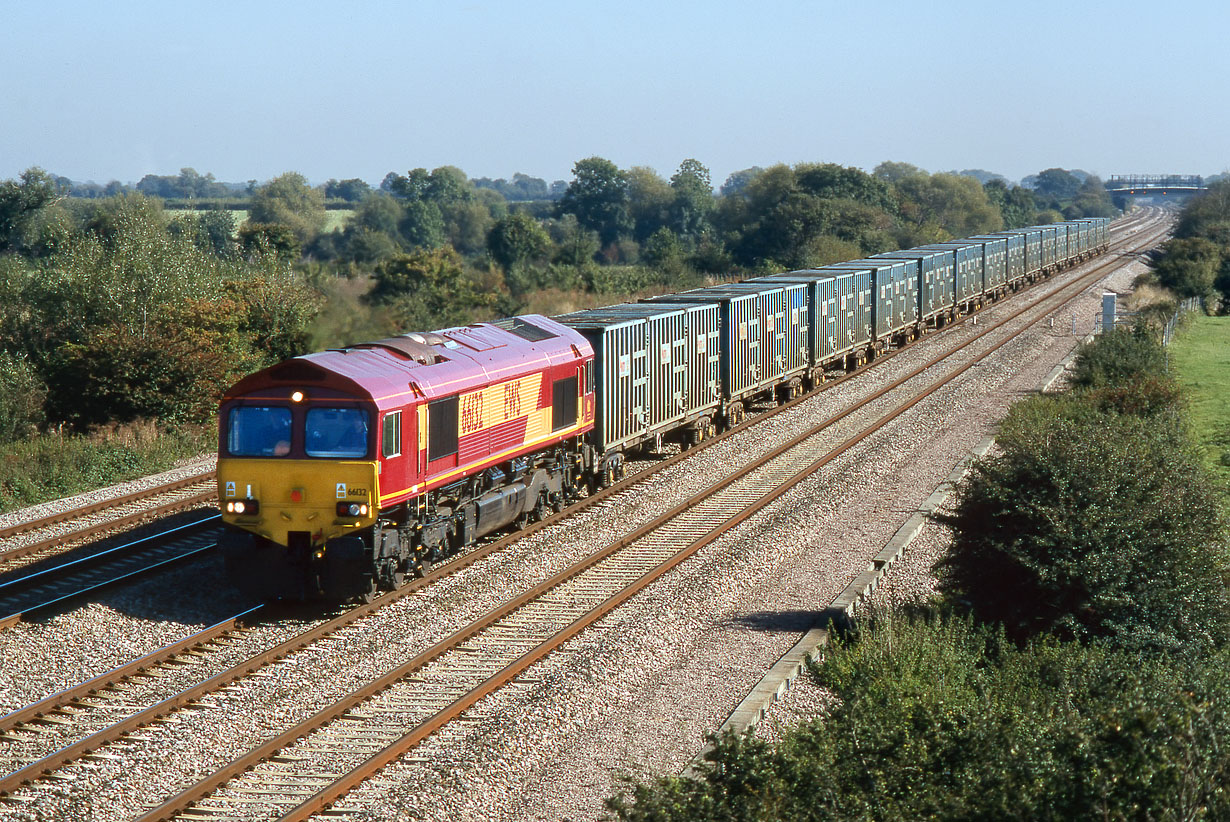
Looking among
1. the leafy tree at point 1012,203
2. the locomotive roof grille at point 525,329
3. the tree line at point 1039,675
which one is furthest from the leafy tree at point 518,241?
the leafy tree at point 1012,203

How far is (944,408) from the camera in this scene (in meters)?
29.4

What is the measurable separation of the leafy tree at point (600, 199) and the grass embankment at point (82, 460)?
85.0 metres

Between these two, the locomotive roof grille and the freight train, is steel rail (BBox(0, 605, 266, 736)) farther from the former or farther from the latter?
the locomotive roof grille

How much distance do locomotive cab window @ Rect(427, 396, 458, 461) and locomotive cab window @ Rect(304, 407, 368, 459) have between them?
1.23 meters

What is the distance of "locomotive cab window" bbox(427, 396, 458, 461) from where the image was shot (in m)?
15.2

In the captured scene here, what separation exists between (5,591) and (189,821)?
7.68 metres

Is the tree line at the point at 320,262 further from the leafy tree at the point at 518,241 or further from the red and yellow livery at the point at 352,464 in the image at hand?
the red and yellow livery at the point at 352,464

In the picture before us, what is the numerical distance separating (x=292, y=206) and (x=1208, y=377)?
8699 centimetres

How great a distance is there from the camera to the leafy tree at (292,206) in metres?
98.2

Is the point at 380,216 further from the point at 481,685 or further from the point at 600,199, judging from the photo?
the point at 481,685

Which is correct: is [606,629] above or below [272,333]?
below

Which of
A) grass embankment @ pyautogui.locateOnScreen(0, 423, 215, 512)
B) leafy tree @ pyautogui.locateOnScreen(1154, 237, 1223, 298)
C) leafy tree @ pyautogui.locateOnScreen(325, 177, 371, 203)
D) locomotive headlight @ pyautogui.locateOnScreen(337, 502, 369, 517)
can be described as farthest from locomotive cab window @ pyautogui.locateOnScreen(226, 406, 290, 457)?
leafy tree @ pyautogui.locateOnScreen(325, 177, 371, 203)

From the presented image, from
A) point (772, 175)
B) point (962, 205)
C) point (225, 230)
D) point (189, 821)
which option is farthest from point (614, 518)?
point (962, 205)

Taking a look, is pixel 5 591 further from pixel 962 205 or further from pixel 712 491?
pixel 962 205
